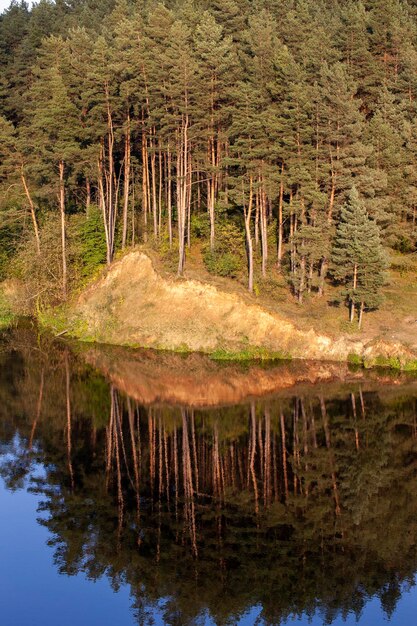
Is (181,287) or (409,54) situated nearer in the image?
(181,287)

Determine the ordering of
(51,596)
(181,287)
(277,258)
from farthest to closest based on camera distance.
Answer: (277,258) → (181,287) → (51,596)

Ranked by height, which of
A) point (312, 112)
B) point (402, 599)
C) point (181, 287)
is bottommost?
point (402, 599)

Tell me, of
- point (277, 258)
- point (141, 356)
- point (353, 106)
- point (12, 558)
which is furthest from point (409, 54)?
point (12, 558)

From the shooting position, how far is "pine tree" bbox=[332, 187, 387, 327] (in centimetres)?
4591

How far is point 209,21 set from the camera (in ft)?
171

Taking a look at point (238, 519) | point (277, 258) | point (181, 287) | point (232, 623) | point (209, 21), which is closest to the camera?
point (232, 623)

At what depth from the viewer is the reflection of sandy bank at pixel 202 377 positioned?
36769 mm

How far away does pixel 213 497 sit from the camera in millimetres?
24312

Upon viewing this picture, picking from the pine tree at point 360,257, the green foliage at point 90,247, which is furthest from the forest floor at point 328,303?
the green foliage at point 90,247

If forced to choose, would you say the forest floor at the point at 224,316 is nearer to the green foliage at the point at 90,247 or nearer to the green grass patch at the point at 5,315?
the green foliage at the point at 90,247

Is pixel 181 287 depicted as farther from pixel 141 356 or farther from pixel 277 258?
pixel 277 258

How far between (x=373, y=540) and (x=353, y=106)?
37222 millimetres

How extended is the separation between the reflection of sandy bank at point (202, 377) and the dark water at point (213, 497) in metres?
0.34

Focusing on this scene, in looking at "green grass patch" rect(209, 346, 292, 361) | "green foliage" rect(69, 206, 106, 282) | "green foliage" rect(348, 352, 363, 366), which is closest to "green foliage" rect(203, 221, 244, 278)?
"green grass patch" rect(209, 346, 292, 361)
